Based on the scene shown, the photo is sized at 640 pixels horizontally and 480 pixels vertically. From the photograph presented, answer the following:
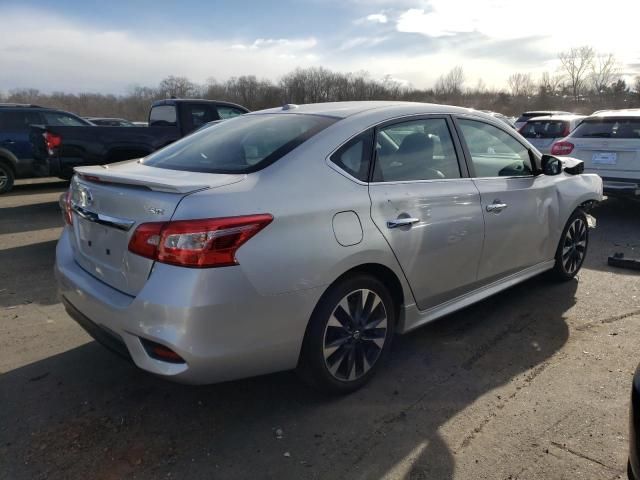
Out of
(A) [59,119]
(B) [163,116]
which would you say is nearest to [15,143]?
(A) [59,119]

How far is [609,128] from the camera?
7.50 metres

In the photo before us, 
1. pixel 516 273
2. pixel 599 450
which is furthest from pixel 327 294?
pixel 516 273

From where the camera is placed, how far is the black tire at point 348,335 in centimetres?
266

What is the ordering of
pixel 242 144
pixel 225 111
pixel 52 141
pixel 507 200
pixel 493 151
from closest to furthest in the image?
pixel 242 144 → pixel 507 200 → pixel 493 151 → pixel 52 141 → pixel 225 111

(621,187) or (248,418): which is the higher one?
(621,187)

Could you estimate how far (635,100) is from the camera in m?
57.5

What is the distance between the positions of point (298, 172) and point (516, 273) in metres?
2.32

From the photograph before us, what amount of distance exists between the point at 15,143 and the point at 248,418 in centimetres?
989

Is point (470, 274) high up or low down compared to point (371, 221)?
down

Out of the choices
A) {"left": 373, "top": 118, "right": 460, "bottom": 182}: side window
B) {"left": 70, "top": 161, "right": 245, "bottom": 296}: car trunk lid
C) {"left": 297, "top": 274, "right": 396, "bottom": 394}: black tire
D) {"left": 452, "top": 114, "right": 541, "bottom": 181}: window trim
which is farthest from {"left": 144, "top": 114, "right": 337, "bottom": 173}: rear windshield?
{"left": 452, "top": 114, "right": 541, "bottom": 181}: window trim

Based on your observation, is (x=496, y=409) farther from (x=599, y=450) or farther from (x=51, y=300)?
(x=51, y=300)

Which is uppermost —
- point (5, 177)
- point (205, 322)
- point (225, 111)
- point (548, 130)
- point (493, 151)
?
point (225, 111)

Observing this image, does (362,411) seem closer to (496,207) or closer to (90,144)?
(496,207)

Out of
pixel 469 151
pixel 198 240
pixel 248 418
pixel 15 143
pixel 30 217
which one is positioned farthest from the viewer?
pixel 15 143
